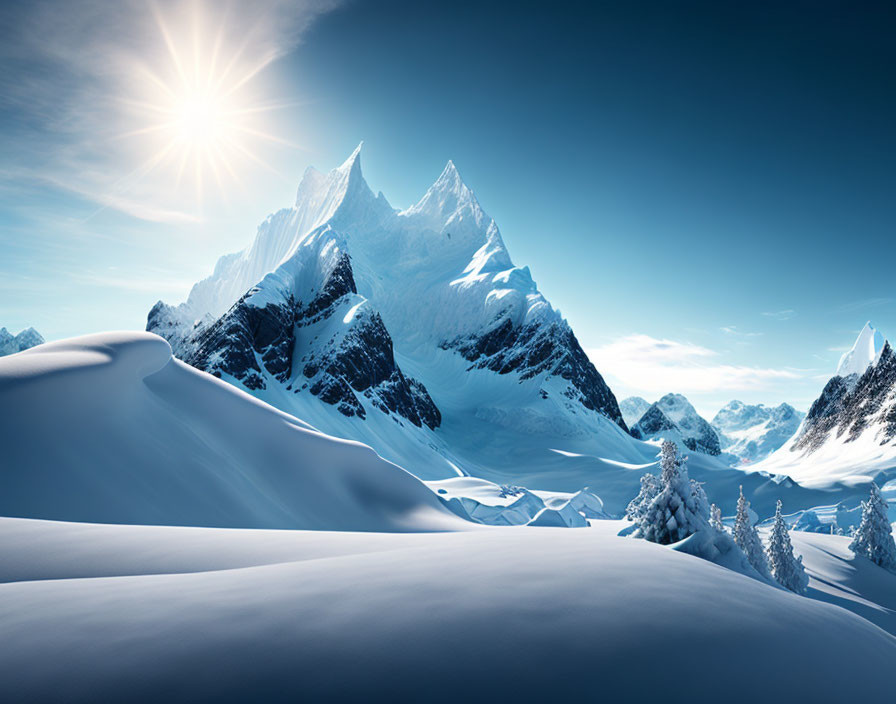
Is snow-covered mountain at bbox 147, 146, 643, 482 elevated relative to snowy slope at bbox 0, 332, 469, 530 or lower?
elevated

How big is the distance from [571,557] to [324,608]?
2686 mm

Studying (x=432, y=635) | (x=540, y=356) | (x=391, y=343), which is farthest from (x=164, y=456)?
(x=540, y=356)

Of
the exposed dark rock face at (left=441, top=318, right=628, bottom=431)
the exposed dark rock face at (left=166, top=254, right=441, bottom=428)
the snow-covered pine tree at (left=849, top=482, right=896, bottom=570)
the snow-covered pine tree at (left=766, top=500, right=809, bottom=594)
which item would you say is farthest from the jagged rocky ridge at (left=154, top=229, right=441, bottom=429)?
the snow-covered pine tree at (left=766, top=500, right=809, bottom=594)

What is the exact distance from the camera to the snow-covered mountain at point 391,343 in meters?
108

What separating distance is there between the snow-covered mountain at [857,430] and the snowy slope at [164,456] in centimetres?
11544

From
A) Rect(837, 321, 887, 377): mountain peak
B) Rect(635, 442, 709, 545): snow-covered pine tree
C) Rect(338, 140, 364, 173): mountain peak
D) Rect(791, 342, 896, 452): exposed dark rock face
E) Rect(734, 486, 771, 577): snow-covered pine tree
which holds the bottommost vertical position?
Rect(734, 486, 771, 577): snow-covered pine tree

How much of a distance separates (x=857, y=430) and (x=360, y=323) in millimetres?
160376

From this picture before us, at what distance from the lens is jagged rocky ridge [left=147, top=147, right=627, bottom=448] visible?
11138 cm

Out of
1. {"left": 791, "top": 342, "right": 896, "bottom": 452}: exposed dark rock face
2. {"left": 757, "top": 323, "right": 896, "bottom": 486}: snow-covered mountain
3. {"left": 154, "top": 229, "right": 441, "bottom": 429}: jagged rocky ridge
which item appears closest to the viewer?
{"left": 154, "top": 229, "right": 441, "bottom": 429}: jagged rocky ridge

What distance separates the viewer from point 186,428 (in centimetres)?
1666

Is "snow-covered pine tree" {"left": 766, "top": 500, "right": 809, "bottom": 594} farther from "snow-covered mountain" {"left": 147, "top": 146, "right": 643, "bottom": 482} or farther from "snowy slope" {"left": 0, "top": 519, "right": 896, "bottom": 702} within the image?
"snow-covered mountain" {"left": 147, "top": 146, "right": 643, "bottom": 482}

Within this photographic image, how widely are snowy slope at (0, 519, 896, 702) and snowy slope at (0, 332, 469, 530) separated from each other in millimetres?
7731

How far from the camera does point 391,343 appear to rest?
13288cm

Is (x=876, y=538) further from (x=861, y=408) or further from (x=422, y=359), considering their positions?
(x=861, y=408)
